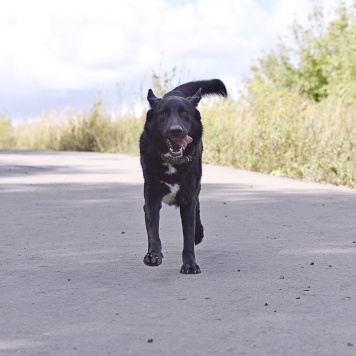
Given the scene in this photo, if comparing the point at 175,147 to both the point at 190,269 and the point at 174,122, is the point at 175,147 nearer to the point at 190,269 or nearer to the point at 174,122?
the point at 174,122

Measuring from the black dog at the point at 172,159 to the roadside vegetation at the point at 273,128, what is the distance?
7481 millimetres

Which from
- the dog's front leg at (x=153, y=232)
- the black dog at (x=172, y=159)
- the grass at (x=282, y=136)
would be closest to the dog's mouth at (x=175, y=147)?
the black dog at (x=172, y=159)

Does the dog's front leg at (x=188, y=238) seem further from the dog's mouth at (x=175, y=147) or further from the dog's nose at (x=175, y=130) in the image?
the dog's nose at (x=175, y=130)

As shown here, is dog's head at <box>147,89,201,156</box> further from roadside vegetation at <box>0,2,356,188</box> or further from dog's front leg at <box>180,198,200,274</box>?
roadside vegetation at <box>0,2,356,188</box>

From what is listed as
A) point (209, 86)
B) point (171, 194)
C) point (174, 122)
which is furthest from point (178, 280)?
point (209, 86)

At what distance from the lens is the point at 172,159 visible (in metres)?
6.45

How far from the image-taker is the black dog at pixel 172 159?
638 centimetres

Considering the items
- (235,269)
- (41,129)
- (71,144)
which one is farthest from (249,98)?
(235,269)

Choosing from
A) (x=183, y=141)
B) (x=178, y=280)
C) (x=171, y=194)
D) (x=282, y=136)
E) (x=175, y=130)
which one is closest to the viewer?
(x=178, y=280)

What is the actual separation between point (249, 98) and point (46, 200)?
10834 mm

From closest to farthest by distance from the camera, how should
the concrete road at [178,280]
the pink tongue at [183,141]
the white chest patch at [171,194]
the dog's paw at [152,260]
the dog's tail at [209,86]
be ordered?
the concrete road at [178,280] < the dog's paw at [152,260] < the pink tongue at [183,141] < the white chest patch at [171,194] < the dog's tail at [209,86]

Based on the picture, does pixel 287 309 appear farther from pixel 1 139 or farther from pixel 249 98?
pixel 1 139

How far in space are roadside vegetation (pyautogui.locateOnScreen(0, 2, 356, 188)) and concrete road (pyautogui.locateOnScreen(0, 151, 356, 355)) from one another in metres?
3.95

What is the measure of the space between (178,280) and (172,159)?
38.7 inches
